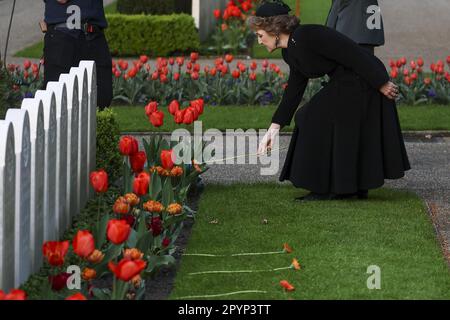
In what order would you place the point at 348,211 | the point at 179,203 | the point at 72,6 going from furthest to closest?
the point at 72,6 < the point at 348,211 < the point at 179,203

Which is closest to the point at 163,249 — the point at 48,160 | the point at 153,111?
the point at 48,160

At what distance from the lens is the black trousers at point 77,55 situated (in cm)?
964

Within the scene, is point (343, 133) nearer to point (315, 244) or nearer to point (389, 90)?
point (389, 90)

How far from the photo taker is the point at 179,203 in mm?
7828

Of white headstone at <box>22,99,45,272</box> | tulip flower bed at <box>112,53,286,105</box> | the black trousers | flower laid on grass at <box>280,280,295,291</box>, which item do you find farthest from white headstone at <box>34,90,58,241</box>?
tulip flower bed at <box>112,53,286,105</box>

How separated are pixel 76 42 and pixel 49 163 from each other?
121 inches

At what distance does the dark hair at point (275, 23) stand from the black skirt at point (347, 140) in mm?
464

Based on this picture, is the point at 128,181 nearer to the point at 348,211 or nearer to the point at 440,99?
the point at 348,211

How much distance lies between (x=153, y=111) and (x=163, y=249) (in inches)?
74.7

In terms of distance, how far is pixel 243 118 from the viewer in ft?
41.0

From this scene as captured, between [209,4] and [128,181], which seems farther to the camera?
[209,4]

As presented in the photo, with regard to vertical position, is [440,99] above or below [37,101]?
below

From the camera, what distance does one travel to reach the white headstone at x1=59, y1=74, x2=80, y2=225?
745 cm

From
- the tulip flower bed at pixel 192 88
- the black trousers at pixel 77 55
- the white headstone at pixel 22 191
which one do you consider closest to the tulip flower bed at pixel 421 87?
the tulip flower bed at pixel 192 88
